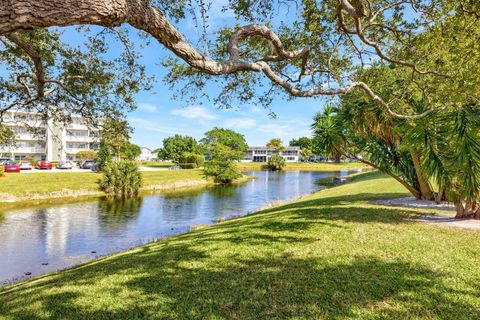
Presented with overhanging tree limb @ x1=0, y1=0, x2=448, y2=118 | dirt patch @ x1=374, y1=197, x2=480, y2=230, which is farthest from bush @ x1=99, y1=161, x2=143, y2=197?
overhanging tree limb @ x1=0, y1=0, x2=448, y2=118

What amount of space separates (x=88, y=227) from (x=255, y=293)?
1640 centimetres

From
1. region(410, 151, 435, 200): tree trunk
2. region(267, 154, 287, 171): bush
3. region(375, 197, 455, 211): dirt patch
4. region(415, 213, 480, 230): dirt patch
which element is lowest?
region(415, 213, 480, 230): dirt patch

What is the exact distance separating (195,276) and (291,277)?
1.93 m

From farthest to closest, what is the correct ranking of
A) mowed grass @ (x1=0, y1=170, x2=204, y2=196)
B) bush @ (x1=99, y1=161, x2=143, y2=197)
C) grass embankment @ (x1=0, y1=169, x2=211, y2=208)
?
bush @ (x1=99, y1=161, x2=143, y2=197), mowed grass @ (x1=0, y1=170, x2=204, y2=196), grass embankment @ (x1=0, y1=169, x2=211, y2=208)

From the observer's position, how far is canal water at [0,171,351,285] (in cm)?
1220

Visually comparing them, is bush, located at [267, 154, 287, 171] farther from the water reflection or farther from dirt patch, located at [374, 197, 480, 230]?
dirt patch, located at [374, 197, 480, 230]

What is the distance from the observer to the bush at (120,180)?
30531mm

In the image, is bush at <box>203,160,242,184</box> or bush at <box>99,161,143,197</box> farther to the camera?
bush at <box>203,160,242,184</box>

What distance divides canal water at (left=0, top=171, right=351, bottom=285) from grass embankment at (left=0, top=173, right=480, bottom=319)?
6.89 meters

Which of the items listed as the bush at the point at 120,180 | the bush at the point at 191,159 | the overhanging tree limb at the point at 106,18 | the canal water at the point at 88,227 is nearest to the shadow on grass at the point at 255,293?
the overhanging tree limb at the point at 106,18

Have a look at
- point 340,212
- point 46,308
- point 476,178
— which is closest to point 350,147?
point 340,212

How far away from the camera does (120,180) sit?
3081cm

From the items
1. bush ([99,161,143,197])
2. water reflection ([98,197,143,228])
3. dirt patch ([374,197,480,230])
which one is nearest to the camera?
dirt patch ([374,197,480,230])

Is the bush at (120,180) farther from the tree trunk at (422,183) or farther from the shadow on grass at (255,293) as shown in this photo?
the tree trunk at (422,183)
